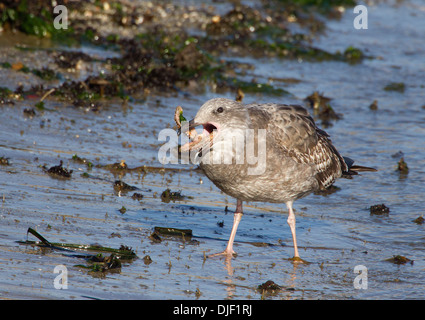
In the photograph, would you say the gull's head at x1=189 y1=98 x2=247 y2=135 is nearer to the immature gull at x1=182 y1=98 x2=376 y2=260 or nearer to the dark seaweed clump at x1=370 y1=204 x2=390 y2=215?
the immature gull at x1=182 y1=98 x2=376 y2=260

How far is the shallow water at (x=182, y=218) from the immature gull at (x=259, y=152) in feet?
1.53

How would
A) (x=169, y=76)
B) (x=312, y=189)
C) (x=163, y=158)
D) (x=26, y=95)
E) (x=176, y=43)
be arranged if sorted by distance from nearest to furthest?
(x=312, y=189)
(x=163, y=158)
(x=26, y=95)
(x=169, y=76)
(x=176, y=43)

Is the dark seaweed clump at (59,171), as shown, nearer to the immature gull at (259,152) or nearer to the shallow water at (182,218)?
the shallow water at (182,218)

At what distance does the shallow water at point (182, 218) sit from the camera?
5.64 m

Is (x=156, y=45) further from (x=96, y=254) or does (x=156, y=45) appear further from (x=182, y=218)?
(x=96, y=254)

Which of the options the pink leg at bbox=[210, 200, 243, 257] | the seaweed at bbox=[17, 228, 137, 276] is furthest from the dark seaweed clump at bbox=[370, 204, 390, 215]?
the seaweed at bbox=[17, 228, 137, 276]

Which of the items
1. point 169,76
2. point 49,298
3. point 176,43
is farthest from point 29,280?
point 176,43

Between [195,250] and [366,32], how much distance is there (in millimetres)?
12949

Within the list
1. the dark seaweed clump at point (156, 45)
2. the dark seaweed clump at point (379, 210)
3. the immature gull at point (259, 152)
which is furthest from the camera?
the dark seaweed clump at point (156, 45)

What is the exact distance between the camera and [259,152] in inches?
247

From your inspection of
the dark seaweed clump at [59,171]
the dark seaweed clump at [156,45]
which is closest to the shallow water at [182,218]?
the dark seaweed clump at [59,171]

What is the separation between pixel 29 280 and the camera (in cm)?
520

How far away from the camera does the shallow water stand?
18.5 feet
